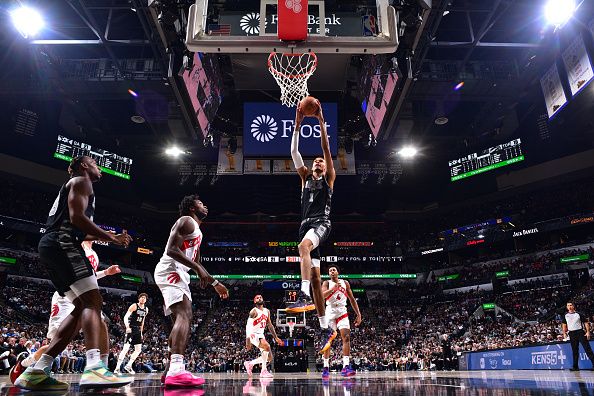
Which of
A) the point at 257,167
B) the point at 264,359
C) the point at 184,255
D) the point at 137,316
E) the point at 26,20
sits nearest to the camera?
the point at 184,255

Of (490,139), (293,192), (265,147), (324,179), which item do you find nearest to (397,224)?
(293,192)

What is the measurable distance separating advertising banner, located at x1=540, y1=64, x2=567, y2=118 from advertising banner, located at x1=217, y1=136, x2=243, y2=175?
512 inches

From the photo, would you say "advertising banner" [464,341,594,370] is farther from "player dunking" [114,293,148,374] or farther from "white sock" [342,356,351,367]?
"player dunking" [114,293,148,374]

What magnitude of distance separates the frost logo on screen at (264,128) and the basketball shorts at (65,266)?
1171 cm

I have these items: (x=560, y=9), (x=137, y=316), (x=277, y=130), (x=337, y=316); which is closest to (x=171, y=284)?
(x=337, y=316)

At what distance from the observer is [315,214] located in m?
5.89

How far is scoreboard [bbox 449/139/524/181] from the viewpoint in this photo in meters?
24.7

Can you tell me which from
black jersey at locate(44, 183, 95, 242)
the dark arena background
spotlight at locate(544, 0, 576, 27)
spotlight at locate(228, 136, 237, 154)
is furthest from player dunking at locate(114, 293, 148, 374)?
spotlight at locate(544, 0, 576, 27)

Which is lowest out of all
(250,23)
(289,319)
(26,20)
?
(289,319)

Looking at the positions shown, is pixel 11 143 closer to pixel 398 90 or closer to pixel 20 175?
pixel 20 175

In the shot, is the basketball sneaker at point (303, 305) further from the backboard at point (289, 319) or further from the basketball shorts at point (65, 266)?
the backboard at point (289, 319)

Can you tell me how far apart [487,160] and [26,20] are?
78.6 feet

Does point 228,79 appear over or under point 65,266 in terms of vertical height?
over

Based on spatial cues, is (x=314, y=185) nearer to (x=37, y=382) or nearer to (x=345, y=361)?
(x=37, y=382)
